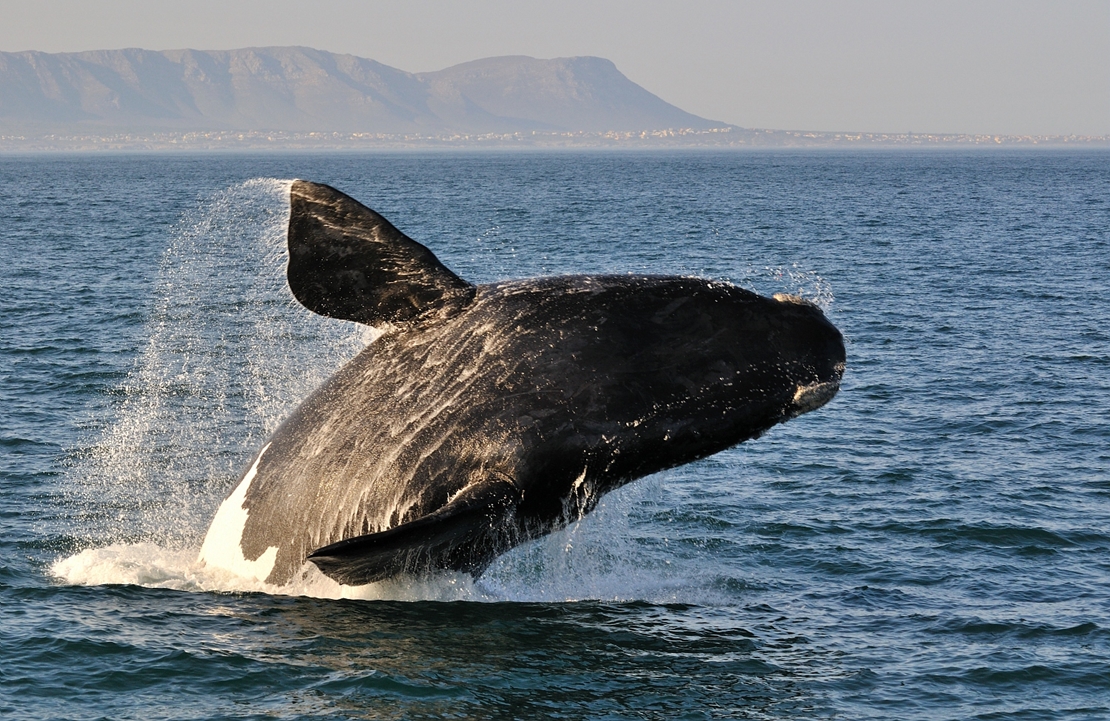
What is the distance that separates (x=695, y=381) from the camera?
952 centimetres

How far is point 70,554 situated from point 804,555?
874 cm

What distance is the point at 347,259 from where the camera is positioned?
9.69 m

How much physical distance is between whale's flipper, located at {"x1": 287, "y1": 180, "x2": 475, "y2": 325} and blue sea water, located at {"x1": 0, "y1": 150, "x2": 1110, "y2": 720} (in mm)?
523

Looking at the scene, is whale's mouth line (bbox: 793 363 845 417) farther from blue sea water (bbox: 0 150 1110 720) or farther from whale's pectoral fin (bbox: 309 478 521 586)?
whale's pectoral fin (bbox: 309 478 521 586)

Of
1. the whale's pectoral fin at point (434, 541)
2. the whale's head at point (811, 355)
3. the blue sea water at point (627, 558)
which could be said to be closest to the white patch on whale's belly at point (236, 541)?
the blue sea water at point (627, 558)

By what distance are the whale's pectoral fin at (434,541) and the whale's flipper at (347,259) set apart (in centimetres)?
177

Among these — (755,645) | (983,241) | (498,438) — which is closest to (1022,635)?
(755,645)

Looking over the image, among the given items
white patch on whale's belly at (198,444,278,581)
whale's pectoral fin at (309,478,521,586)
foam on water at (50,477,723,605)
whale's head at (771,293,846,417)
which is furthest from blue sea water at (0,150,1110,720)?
whale's head at (771,293,846,417)

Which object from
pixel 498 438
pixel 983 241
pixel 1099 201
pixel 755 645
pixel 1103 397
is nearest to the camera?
pixel 498 438

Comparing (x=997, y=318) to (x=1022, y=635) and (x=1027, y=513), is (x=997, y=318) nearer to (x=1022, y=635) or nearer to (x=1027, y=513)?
(x=1027, y=513)

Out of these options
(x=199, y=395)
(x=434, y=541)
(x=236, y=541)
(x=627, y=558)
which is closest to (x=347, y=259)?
(x=434, y=541)

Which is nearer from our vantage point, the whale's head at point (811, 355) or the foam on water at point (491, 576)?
the whale's head at point (811, 355)

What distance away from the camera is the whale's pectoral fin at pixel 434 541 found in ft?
26.6

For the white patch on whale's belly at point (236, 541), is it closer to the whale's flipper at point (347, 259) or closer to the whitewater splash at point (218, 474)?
the whitewater splash at point (218, 474)
